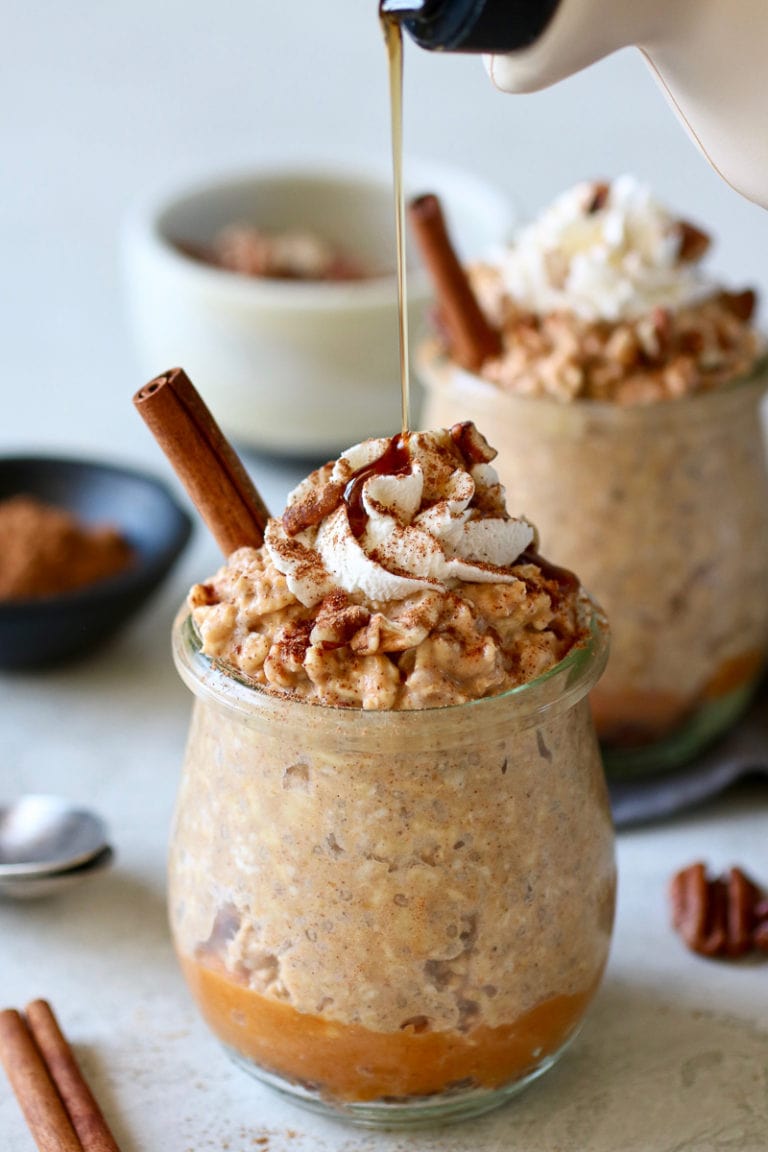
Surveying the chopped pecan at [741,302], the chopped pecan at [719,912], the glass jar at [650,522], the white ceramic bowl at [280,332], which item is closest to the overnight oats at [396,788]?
the chopped pecan at [719,912]

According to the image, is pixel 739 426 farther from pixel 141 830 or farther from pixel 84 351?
pixel 84 351

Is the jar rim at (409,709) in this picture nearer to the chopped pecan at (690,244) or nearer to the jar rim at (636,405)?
the jar rim at (636,405)

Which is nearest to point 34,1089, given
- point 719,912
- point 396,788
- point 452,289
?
point 396,788

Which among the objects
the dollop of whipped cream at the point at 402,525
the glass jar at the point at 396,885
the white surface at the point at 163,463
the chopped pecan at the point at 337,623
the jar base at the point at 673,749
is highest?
the dollop of whipped cream at the point at 402,525

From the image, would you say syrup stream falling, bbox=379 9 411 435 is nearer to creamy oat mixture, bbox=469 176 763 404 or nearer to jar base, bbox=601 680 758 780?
creamy oat mixture, bbox=469 176 763 404

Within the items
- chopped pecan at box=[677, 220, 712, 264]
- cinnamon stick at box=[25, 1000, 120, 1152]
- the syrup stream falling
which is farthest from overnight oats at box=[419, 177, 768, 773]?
cinnamon stick at box=[25, 1000, 120, 1152]

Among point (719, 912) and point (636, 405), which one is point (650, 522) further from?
point (719, 912)

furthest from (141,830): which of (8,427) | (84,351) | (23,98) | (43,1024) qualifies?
(23,98)
